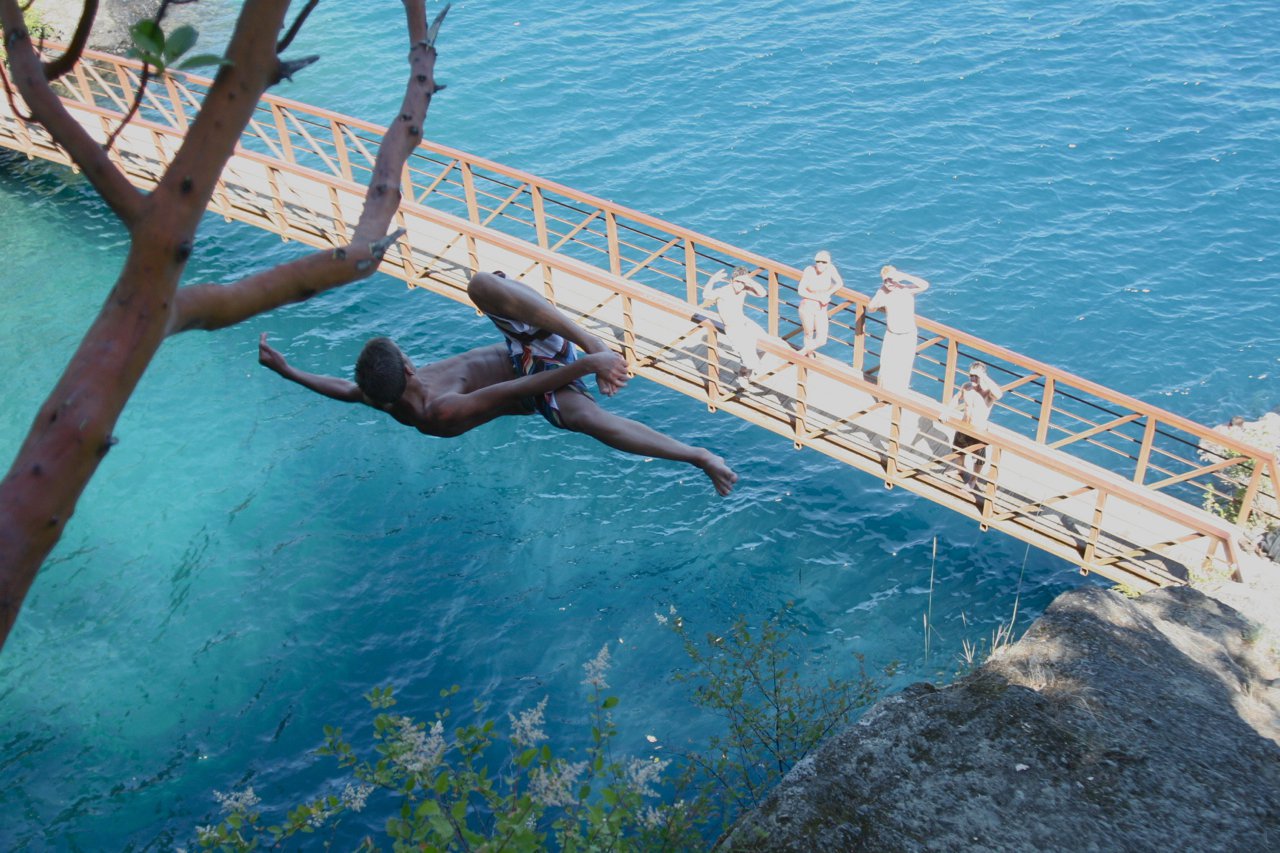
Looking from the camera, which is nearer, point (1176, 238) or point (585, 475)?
point (585, 475)

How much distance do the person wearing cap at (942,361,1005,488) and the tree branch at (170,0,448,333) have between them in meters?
10.6

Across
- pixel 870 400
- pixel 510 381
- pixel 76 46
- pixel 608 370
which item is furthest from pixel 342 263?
pixel 870 400

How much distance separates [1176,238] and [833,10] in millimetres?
14801

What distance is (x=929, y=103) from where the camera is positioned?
94.4 ft

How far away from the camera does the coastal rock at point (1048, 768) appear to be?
22.5 feet

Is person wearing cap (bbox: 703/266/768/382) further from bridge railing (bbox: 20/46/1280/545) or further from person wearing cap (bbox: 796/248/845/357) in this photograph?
person wearing cap (bbox: 796/248/845/357)

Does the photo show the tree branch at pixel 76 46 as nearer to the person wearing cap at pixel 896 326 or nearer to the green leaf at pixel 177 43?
the green leaf at pixel 177 43

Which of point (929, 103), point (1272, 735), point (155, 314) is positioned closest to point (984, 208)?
point (929, 103)

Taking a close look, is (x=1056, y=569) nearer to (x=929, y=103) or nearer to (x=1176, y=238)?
(x=1176, y=238)

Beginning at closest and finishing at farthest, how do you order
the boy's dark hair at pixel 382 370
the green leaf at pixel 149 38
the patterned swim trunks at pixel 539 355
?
1. the green leaf at pixel 149 38
2. the boy's dark hair at pixel 382 370
3. the patterned swim trunks at pixel 539 355

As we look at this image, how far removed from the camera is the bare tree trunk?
3.50 metres

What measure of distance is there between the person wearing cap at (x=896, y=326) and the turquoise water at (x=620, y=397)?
112 inches

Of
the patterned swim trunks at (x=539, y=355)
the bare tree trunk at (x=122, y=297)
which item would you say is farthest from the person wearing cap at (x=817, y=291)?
the bare tree trunk at (x=122, y=297)

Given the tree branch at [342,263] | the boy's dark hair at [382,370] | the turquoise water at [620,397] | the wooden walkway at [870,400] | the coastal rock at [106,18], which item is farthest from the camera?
the coastal rock at [106,18]
